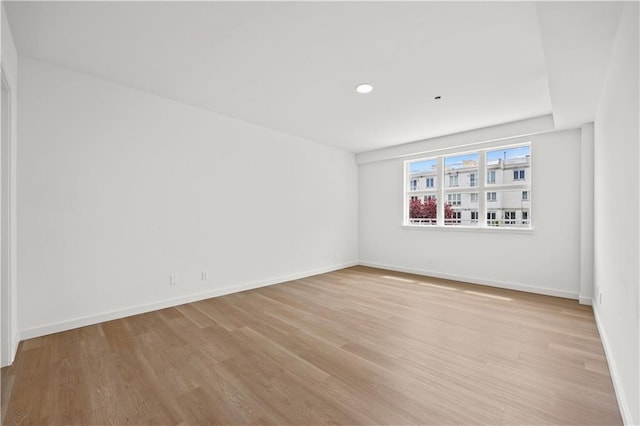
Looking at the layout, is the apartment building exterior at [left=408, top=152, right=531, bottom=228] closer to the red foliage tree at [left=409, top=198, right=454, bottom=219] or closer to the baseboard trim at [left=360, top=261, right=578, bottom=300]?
the red foliage tree at [left=409, top=198, right=454, bottom=219]

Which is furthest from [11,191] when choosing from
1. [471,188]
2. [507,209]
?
[507,209]

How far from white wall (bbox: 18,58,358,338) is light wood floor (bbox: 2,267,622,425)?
1.36ft

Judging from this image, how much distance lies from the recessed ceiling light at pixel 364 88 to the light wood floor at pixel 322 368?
8.31 ft

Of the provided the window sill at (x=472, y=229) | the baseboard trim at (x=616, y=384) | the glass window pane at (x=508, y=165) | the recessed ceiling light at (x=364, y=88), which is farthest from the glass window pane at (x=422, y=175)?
the baseboard trim at (x=616, y=384)

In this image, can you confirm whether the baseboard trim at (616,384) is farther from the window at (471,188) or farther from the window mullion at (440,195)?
the window mullion at (440,195)

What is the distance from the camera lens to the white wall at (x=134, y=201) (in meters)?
2.71

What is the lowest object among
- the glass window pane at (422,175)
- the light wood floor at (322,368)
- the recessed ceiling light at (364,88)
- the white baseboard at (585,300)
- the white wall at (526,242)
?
the light wood floor at (322,368)

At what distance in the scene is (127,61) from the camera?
2674mm

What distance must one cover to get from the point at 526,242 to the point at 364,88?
11.0 feet

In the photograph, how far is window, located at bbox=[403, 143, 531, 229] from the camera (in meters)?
4.48

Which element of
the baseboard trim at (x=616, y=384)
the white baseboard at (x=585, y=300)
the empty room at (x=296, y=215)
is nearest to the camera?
the baseboard trim at (x=616, y=384)

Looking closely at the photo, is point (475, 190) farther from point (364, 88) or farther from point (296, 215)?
point (296, 215)

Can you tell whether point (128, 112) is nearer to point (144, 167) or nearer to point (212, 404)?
point (144, 167)

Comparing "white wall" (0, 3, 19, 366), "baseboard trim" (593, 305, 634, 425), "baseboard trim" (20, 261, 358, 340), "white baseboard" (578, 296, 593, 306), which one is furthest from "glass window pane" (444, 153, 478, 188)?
"white wall" (0, 3, 19, 366)
